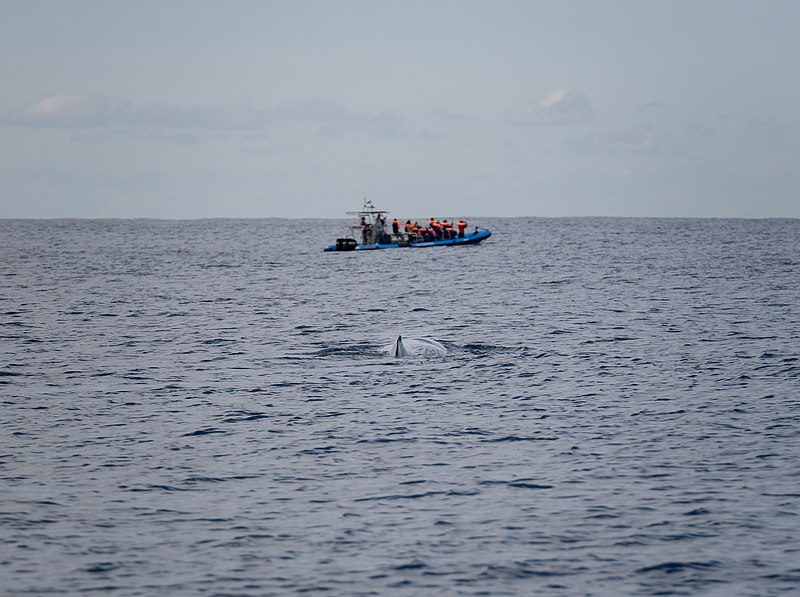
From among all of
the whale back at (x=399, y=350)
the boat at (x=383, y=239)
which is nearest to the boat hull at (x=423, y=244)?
the boat at (x=383, y=239)

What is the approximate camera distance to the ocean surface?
18.8m

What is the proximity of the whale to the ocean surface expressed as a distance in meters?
0.66

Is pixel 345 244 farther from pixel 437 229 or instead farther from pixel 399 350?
pixel 399 350

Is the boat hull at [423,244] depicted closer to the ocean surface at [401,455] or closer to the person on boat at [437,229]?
the person on boat at [437,229]

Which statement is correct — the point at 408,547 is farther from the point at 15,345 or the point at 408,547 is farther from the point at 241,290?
the point at 241,290

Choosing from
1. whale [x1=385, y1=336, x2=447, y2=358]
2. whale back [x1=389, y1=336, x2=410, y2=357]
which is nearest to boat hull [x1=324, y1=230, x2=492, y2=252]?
whale [x1=385, y1=336, x2=447, y2=358]

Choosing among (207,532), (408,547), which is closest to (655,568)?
(408,547)

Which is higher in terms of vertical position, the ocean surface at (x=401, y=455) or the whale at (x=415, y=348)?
the whale at (x=415, y=348)

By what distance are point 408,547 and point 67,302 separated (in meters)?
52.2

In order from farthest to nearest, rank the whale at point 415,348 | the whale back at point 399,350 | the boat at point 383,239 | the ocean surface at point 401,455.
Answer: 1. the boat at point 383,239
2. the whale at point 415,348
3. the whale back at point 399,350
4. the ocean surface at point 401,455

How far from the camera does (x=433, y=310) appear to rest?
62.3 metres

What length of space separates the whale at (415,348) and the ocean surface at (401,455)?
2.16 feet

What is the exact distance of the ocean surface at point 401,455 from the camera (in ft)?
61.7

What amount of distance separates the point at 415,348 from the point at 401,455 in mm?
16479
